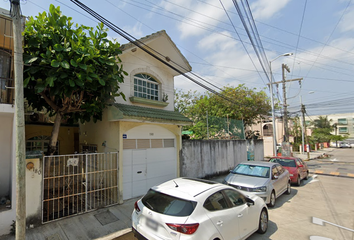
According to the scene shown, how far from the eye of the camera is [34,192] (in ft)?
16.1

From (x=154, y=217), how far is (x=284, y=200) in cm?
663

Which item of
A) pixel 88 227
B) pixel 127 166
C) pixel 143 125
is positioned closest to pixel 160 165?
pixel 127 166

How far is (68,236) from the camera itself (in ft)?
15.0

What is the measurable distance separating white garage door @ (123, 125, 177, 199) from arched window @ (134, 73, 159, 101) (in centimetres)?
157

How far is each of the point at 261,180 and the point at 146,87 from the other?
244 inches

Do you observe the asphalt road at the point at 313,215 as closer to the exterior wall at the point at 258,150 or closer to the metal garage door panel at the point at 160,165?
the metal garage door panel at the point at 160,165

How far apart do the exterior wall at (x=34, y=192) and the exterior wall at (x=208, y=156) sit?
5873 mm

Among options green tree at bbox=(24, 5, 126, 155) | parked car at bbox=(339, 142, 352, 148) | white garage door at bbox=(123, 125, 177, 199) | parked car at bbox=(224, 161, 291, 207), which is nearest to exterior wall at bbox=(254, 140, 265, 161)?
parked car at bbox=(224, 161, 291, 207)

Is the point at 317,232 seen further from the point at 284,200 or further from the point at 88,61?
the point at 88,61

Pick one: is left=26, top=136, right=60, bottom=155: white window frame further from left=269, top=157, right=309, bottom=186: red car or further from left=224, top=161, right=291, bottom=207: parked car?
left=269, top=157, right=309, bottom=186: red car

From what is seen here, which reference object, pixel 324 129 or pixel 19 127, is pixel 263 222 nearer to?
pixel 19 127

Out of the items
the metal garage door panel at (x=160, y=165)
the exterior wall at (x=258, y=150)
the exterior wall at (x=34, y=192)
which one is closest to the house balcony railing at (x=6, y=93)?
the exterior wall at (x=34, y=192)

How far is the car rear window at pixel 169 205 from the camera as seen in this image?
3.36 metres

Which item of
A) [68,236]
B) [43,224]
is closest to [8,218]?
[43,224]
